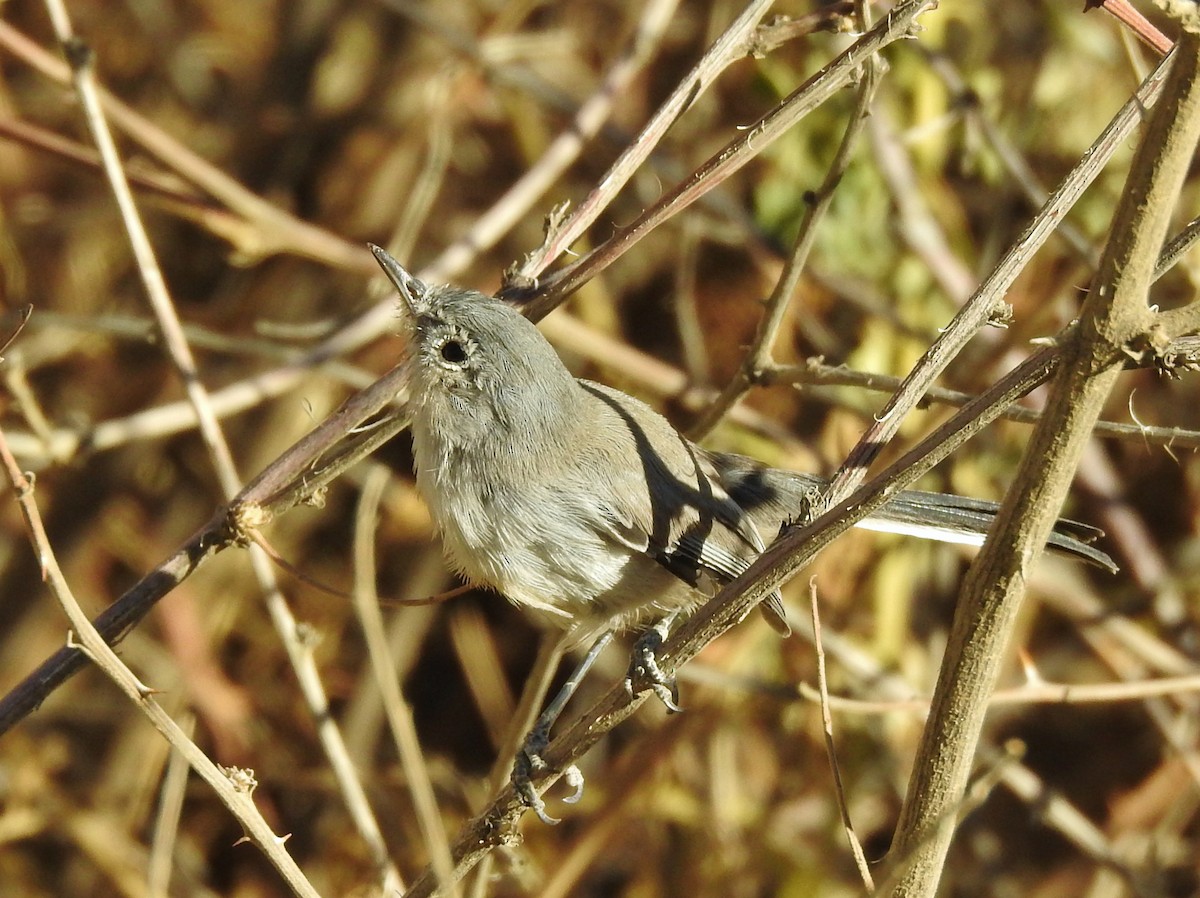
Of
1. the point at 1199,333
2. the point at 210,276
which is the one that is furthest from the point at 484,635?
the point at 1199,333

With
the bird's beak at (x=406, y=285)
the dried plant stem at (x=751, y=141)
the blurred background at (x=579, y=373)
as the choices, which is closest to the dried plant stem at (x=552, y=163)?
the blurred background at (x=579, y=373)

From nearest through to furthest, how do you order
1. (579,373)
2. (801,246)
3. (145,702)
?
(145,702) < (801,246) < (579,373)

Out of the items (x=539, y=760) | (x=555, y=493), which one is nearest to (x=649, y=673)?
(x=539, y=760)

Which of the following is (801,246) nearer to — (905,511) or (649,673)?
(905,511)

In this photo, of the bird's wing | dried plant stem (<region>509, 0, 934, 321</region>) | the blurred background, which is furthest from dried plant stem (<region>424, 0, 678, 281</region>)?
dried plant stem (<region>509, 0, 934, 321</region>)

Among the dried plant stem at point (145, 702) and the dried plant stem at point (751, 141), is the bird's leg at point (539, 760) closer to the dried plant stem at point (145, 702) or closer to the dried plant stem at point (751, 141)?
the dried plant stem at point (145, 702)

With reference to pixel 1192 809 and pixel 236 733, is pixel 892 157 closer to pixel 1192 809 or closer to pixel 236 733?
pixel 1192 809
